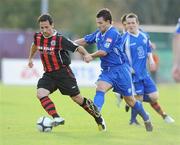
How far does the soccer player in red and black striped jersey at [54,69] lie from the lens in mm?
11961

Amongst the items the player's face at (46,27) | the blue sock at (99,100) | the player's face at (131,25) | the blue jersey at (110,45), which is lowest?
the blue sock at (99,100)

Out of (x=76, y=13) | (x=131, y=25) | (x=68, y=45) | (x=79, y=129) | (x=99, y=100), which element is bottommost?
(x=79, y=129)

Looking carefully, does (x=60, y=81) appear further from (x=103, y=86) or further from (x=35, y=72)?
(x=35, y=72)

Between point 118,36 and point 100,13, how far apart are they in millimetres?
501

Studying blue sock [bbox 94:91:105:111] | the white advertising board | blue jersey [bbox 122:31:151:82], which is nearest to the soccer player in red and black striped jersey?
blue sock [bbox 94:91:105:111]

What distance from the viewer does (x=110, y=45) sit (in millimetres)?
12078

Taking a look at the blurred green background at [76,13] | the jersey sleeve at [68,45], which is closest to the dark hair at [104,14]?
the jersey sleeve at [68,45]

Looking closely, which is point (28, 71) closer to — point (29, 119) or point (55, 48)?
point (29, 119)

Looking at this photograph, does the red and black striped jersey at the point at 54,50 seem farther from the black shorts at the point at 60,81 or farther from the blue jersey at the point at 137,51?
the blue jersey at the point at 137,51

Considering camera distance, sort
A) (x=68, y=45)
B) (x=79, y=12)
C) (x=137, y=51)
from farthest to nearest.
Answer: (x=79, y=12) < (x=137, y=51) < (x=68, y=45)

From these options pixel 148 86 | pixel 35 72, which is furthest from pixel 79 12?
pixel 148 86

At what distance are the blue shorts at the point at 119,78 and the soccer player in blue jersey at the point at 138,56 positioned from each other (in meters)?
1.23

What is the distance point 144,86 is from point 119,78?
1753 millimetres

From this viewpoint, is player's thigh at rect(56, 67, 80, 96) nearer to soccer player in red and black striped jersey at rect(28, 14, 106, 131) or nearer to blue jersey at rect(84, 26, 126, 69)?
soccer player in red and black striped jersey at rect(28, 14, 106, 131)
